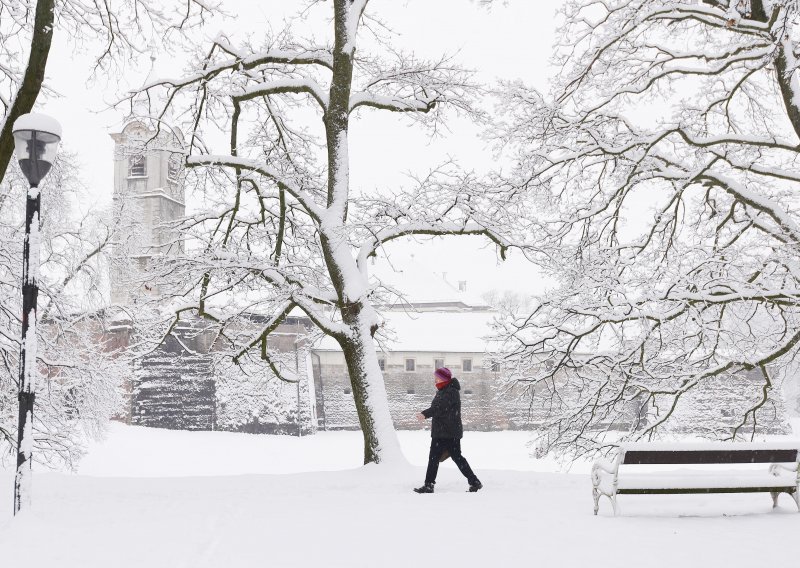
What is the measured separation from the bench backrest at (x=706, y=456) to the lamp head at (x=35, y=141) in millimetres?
5789

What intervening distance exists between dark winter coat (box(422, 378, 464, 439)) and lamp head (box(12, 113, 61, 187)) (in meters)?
4.49

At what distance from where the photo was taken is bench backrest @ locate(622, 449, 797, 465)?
691 cm

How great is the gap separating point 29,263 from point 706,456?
252 inches

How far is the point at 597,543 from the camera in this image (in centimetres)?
571

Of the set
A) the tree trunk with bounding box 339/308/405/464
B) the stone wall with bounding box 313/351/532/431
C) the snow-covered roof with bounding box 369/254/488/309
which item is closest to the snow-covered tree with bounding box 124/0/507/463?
the tree trunk with bounding box 339/308/405/464

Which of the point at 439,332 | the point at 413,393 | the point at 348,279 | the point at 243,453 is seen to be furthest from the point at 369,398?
the point at 439,332

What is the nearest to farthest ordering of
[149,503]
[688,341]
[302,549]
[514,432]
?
[302,549] → [149,503] → [688,341] → [514,432]

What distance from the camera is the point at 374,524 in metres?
6.47

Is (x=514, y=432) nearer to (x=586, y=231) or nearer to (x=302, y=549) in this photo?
(x=586, y=231)

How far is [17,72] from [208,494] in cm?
642

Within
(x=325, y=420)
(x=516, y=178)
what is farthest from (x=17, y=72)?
(x=325, y=420)

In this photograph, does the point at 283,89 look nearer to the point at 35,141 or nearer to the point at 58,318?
the point at 35,141

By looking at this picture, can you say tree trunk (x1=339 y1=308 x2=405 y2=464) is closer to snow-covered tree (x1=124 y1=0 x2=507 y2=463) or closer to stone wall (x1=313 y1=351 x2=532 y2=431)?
snow-covered tree (x1=124 y1=0 x2=507 y2=463)

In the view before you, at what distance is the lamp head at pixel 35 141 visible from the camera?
6.68 metres
